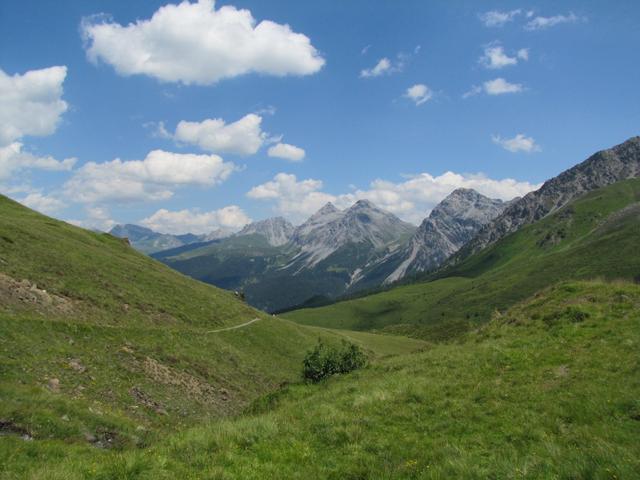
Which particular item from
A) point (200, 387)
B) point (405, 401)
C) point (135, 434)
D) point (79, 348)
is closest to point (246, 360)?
point (200, 387)

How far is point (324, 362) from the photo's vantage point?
96.6 ft

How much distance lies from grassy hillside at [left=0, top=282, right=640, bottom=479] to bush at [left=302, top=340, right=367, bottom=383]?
177 inches

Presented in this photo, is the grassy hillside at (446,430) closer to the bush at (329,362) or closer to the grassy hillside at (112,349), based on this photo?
the bush at (329,362)

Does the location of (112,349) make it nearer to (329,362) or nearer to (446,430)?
(329,362)

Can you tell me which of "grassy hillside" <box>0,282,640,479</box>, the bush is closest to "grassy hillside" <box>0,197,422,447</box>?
"grassy hillside" <box>0,282,640,479</box>

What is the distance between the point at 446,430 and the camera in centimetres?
1559

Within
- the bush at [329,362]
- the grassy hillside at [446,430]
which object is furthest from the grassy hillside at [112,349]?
the bush at [329,362]

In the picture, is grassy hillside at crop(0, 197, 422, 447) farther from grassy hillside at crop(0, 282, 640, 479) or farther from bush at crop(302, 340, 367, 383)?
bush at crop(302, 340, 367, 383)

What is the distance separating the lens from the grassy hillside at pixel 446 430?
1227 centimetres

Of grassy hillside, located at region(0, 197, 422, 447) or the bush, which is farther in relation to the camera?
the bush

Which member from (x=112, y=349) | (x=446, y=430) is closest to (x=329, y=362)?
(x=446, y=430)

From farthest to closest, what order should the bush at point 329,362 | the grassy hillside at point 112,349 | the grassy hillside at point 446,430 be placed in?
the bush at point 329,362, the grassy hillside at point 112,349, the grassy hillside at point 446,430

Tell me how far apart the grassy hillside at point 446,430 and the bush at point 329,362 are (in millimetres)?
4484

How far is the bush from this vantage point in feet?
95.7
